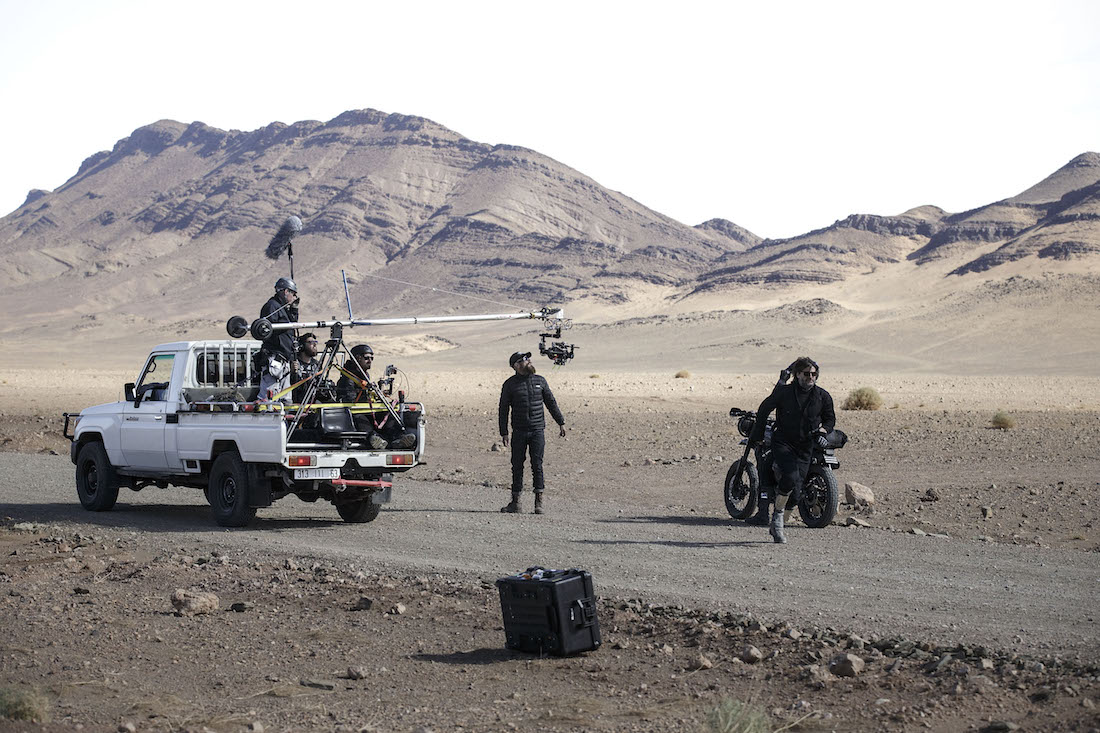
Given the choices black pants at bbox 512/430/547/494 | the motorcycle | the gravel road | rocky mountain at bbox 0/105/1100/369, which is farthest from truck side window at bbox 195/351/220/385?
rocky mountain at bbox 0/105/1100/369

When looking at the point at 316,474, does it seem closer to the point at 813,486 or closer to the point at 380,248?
the point at 813,486

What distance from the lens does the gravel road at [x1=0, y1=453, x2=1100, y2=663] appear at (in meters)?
8.47

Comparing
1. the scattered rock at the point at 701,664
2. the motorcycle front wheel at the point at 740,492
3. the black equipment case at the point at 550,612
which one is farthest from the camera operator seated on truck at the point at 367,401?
Result: the scattered rock at the point at 701,664

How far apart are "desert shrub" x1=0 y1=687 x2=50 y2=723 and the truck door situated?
745 cm

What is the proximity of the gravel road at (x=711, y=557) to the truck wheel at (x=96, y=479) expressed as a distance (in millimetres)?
175

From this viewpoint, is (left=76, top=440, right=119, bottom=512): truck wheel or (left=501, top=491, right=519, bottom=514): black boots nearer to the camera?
(left=501, top=491, right=519, bottom=514): black boots

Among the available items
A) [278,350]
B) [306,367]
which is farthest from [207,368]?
[306,367]

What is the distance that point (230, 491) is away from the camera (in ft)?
44.1

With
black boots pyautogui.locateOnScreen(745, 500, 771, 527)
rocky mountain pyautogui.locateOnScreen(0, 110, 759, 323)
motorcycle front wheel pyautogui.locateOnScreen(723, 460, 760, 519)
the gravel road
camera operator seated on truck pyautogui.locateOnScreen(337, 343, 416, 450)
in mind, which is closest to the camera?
the gravel road

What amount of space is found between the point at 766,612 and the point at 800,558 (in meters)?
2.26

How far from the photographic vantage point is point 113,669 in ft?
25.6

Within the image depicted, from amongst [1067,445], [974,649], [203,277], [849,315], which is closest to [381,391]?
[974,649]

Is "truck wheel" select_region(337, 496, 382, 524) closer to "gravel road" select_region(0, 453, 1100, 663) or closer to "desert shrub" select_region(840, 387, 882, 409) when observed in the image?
"gravel road" select_region(0, 453, 1100, 663)

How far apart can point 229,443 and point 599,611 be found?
5.97 m
